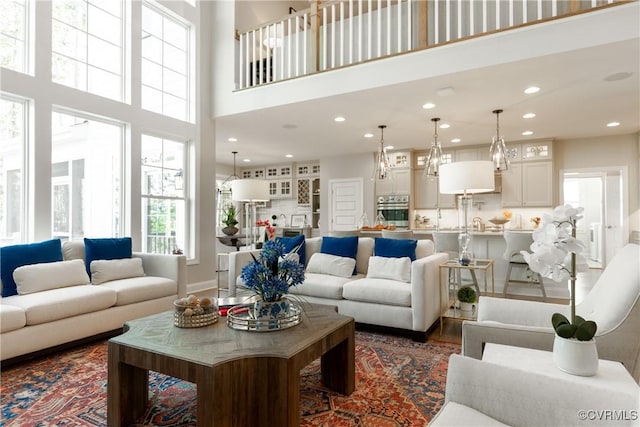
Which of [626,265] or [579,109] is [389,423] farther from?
[579,109]

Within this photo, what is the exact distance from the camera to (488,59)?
359cm

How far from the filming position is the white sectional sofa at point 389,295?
308 centimetres

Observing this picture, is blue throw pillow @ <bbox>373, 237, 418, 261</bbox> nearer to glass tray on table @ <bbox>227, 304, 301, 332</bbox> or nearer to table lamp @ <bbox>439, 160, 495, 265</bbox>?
table lamp @ <bbox>439, 160, 495, 265</bbox>

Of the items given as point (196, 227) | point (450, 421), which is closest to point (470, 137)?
point (196, 227)

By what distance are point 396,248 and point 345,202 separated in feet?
15.7

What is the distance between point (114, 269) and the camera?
3613 mm

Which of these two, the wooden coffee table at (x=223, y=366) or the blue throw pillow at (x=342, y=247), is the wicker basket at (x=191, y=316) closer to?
the wooden coffee table at (x=223, y=366)

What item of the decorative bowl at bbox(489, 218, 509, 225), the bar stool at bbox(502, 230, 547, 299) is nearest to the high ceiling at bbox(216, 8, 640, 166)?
the decorative bowl at bbox(489, 218, 509, 225)

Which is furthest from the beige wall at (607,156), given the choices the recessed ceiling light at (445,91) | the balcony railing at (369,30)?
the recessed ceiling light at (445,91)

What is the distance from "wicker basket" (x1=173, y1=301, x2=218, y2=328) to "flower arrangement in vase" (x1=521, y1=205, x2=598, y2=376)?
5.57 ft

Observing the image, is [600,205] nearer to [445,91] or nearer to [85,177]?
[445,91]

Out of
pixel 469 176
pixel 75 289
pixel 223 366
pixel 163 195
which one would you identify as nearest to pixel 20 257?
pixel 75 289

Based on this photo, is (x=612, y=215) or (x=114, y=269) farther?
(x=612, y=215)

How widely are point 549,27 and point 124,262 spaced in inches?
188
